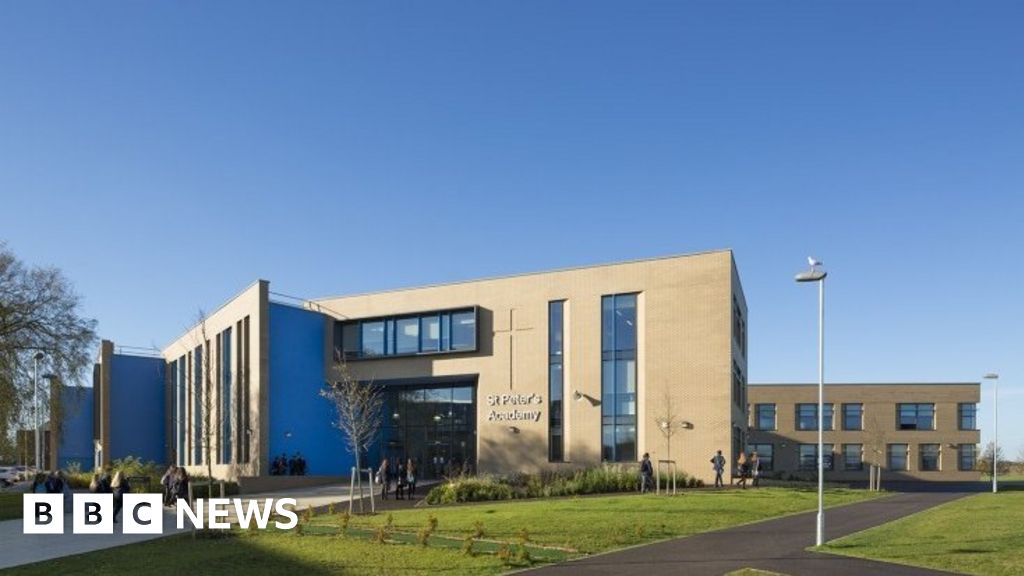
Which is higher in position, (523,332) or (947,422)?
(523,332)

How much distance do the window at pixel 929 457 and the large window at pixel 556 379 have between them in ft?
142

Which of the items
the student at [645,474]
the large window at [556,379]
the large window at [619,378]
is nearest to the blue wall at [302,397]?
the large window at [556,379]

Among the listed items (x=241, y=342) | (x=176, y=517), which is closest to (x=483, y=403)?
(x=241, y=342)

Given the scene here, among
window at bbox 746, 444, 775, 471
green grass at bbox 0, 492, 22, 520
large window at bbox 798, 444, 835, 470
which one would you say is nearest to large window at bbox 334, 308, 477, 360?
green grass at bbox 0, 492, 22, 520

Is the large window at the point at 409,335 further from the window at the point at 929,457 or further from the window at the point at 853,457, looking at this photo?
the window at the point at 929,457

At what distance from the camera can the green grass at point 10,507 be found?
97.6 feet

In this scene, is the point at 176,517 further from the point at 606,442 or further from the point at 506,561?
the point at 606,442

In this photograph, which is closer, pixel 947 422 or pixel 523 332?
pixel 523 332

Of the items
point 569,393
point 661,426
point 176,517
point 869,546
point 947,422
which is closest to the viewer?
point 869,546

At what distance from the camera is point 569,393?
4094 cm

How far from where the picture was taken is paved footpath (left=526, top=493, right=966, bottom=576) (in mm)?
14742

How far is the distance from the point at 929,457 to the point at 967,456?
3037 mm

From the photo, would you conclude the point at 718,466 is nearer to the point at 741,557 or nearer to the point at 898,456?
the point at 741,557

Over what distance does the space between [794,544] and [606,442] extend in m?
21.8
